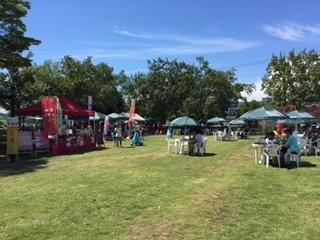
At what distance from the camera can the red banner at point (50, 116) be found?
29000 millimetres

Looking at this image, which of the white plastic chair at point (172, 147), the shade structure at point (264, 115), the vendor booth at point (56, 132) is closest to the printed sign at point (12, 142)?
the vendor booth at point (56, 132)

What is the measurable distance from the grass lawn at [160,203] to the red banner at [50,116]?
9.65m

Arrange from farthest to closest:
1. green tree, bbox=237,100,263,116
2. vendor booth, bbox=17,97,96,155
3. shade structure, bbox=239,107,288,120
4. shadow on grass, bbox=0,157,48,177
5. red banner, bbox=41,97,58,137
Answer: green tree, bbox=237,100,263,116 < shade structure, bbox=239,107,288,120 < red banner, bbox=41,97,58,137 < vendor booth, bbox=17,97,96,155 < shadow on grass, bbox=0,157,48,177

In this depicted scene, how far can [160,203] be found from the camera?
11.6 metres

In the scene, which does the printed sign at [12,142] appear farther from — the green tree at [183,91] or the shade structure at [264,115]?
the green tree at [183,91]

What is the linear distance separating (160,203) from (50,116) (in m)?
18.8

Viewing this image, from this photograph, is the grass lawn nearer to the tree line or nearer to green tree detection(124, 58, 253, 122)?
the tree line

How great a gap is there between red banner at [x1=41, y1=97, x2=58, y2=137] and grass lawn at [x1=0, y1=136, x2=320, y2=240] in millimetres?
9654

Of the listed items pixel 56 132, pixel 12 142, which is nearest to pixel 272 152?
pixel 12 142

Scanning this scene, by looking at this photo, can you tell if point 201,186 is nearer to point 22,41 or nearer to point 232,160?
point 232,160

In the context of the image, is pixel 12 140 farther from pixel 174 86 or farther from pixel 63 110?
pixel 174 86

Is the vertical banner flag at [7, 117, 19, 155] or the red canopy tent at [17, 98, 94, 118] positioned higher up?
the red canopy tent at [17, 98, 94, 118]

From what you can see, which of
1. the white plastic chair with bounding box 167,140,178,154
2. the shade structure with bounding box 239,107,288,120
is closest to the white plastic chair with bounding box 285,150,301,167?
the white plastic chair with bounding box 167,140,178,154

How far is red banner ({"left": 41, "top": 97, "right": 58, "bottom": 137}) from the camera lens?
29000mm
